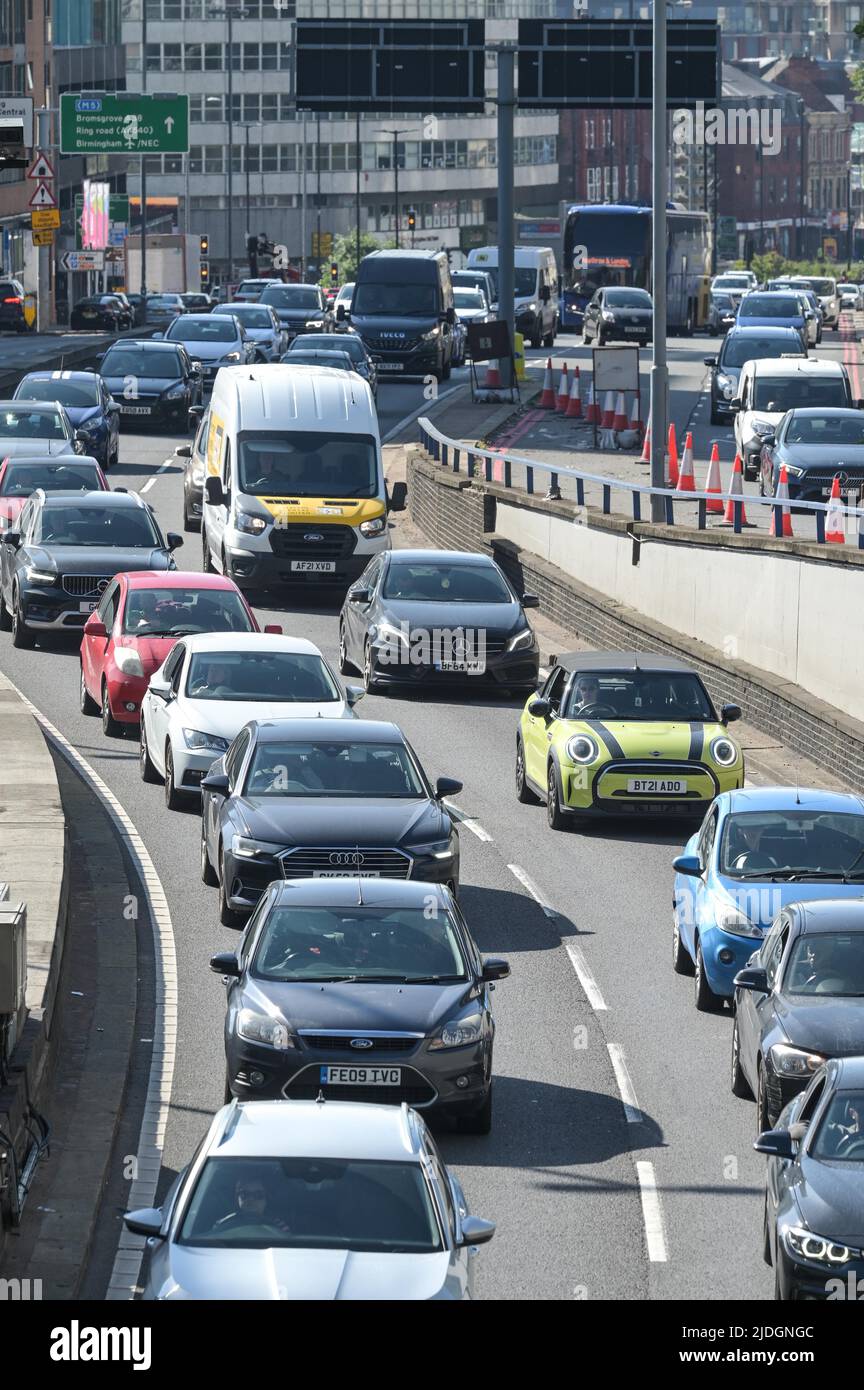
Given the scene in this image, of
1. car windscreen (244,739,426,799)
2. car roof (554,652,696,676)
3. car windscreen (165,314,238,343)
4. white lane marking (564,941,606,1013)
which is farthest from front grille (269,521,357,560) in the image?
car windscreen (165,314,238,343)

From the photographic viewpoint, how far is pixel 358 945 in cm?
1374

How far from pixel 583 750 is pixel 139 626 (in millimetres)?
5750

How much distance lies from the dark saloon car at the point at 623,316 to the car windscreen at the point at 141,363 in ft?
65.5

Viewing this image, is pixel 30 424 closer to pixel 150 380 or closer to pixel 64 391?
pixel 64 391

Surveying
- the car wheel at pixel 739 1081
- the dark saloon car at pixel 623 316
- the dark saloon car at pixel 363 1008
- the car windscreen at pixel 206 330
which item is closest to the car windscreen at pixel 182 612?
the dark saloon car at pixel 363 1008

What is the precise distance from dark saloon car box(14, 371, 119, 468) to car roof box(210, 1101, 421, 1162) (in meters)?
32.5

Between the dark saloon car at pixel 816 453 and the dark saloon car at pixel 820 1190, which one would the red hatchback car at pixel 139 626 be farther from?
the dark saloon car at pixel 820 1190

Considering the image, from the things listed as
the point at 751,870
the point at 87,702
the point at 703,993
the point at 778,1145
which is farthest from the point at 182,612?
the point at 778,1145

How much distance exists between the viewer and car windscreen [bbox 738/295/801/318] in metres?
63.7

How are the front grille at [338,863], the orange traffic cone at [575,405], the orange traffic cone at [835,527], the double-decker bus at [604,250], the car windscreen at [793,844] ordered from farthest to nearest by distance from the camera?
the double-decker bus at [604,250] < the orange traffic cone at [575,405] < the orange traffic cone at [835,527] < the front grille at [338,863] < the car windscreen at [793,844]

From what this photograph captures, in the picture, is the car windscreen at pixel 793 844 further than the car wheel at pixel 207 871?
No

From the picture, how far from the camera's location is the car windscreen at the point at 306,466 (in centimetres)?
3266
